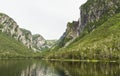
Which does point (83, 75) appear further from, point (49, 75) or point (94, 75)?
point (49, 75)

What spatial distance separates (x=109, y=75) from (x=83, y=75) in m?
10.6

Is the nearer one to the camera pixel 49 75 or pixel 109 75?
pixel 109 75

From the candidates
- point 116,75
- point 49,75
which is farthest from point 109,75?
point 49,75

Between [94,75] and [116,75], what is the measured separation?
29.2ft

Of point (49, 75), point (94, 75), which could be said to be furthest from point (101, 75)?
point (49, 75)

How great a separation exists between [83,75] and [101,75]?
7426mm

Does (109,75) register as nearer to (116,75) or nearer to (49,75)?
(116,75)

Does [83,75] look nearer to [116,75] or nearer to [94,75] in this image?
[94,75]

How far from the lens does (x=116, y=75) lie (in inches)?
4245

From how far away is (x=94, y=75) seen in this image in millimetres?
111062

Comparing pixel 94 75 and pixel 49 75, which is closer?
pixel 94 75

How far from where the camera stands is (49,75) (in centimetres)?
12200

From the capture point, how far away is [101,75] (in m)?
110

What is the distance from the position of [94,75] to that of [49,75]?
71.3 ft
